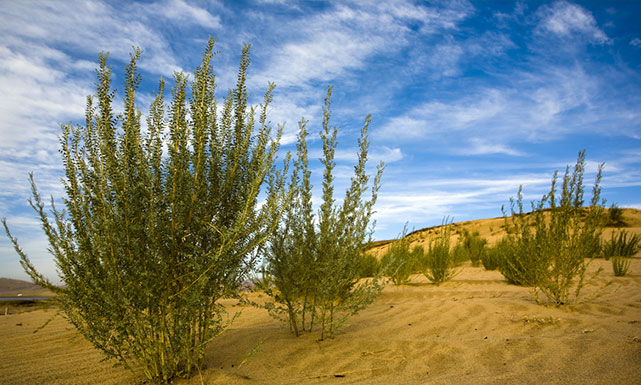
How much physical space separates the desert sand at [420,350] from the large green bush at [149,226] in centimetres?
57

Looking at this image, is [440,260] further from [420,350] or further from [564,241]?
[420,350]

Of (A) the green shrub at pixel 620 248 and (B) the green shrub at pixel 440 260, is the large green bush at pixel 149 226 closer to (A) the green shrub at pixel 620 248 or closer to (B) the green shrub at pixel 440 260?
(B) the green shrub at pixel 440 260

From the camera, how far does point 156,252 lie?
2969 millimetres

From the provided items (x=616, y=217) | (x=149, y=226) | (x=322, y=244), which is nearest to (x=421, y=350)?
(x=322, y=244)

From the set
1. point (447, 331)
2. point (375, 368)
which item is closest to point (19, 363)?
point (375, 368)

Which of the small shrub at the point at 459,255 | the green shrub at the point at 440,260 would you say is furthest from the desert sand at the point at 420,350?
the small shrub at the point at 459,255

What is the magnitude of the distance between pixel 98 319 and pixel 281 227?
7.32 ft

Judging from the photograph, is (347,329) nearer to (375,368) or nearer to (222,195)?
(375,368)

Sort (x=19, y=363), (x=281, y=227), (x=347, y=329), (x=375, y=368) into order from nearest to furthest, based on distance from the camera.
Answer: (x=375, y=368), (x=19, y=363), (x=281, y=227), (x=347, y=329)

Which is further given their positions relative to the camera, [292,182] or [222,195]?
[292,182]

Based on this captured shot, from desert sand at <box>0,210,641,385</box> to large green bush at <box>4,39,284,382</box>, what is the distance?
1.87ft

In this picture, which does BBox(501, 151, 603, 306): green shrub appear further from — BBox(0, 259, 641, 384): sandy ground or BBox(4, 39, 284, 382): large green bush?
BBox(4, 39, 284, 382): large green bush

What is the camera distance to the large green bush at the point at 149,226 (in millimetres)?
2857

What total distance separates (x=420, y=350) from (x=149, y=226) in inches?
122
